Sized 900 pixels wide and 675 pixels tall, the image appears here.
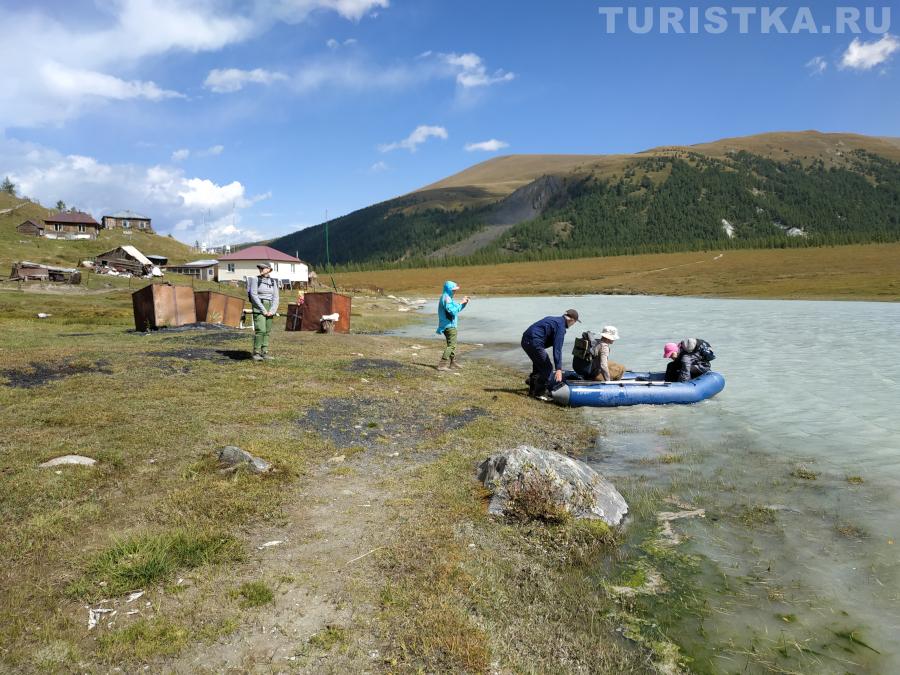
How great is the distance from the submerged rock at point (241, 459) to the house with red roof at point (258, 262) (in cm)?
7259

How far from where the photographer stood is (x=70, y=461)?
7.26 metres

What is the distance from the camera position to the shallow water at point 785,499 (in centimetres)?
492

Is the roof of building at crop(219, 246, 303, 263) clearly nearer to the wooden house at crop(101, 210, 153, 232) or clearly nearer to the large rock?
the wooden house at crop(101, 210, 153, 232)

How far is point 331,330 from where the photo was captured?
23.7 metres

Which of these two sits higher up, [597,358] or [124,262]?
[124,262]

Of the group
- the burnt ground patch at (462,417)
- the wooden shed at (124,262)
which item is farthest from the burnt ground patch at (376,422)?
the wooden shed at (124,262)

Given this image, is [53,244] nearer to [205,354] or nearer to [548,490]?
[205,354]

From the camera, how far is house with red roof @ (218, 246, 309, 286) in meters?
78.3

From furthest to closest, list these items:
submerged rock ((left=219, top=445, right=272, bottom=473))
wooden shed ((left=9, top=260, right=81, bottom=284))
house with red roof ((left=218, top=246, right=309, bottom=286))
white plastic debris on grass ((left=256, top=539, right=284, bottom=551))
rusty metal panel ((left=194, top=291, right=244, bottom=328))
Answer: house with red roof ((left=218, top=246, right=309, bottom=286)) → wooden shed ((left=9, top=260, right=81, bottom=284)) → rusty metal panel ((left=194, top=291, right=244, bottom=328)) → submerged rock ((left=219, top=445, right=272, bottom=473)) → white plastic debris on grass ((left=256, top=539, right=284, bottom=551))

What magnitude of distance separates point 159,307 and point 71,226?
322ft

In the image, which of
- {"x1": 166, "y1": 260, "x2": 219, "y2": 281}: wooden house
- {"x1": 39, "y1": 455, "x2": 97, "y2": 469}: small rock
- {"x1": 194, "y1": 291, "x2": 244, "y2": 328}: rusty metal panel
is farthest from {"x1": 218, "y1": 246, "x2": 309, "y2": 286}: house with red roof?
{"x1": 39, "y1": 455, "x2": 97, "y2": 469}: small rock

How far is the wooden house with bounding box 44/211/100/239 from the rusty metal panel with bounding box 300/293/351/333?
97.0 meters

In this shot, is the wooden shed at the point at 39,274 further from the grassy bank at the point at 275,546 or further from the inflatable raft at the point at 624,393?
the inflatable raft at the point at 624,393

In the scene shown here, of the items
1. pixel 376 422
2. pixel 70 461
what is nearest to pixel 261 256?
pixel 376 422
